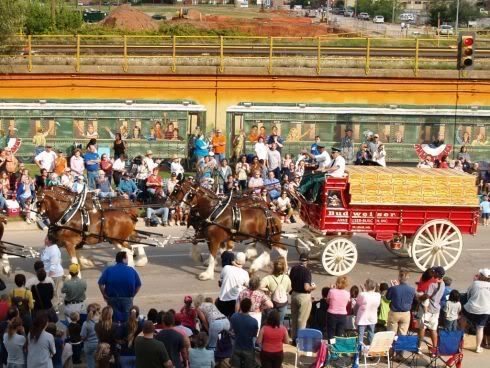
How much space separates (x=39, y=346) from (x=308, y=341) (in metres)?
4.07

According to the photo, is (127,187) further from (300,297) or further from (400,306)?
(400,306)

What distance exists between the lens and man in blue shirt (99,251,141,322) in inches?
685

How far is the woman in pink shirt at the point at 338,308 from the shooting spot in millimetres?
17266

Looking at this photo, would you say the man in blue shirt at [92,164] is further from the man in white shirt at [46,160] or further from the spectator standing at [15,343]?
the spectator standing at [15,343]

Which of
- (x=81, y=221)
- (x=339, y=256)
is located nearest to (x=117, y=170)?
(x=81, y=221)

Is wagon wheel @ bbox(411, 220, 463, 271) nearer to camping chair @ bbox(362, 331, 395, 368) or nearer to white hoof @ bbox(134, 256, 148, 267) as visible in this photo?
white hoof @ bbox(134, 256, 148, 267)

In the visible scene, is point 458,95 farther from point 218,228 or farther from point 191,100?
point 218,228

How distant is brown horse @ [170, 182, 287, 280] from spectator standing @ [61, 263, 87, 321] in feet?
15.4

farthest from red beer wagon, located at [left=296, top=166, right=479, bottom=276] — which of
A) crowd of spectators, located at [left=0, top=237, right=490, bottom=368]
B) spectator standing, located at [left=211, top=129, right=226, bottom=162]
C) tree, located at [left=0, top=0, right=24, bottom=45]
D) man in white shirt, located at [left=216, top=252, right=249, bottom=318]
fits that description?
tree, located at [left=0, top=0, right=24, bottom=45]

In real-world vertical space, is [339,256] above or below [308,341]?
below

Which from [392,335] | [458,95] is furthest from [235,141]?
[392,335]

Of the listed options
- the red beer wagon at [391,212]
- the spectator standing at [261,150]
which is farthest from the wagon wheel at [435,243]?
the spectator standing at [261,150]

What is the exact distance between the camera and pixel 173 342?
573 inches

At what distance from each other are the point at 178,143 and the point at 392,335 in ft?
55.9
